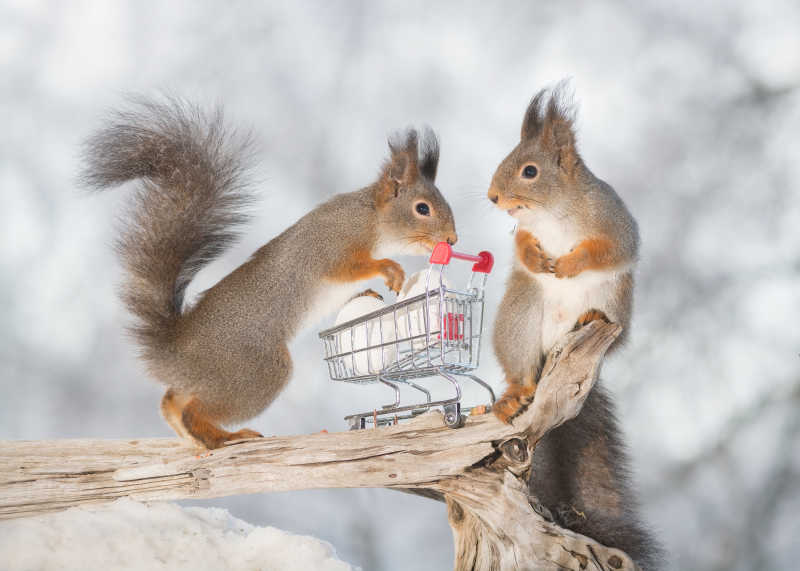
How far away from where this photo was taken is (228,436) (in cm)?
245

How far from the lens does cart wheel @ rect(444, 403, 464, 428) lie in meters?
2.16

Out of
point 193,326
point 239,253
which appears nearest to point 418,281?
point 193,326

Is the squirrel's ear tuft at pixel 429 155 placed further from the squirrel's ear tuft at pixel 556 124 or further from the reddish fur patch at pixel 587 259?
the reddish fur patch at pixel 587 259

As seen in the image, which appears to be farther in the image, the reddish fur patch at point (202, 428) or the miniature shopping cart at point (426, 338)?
the reddish fur patch at point (202, 428)

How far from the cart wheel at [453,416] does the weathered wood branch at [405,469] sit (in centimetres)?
2

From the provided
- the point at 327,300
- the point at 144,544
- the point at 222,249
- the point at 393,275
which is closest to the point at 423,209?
the point at 393,275

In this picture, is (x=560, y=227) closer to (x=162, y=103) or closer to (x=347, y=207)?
(x=347, y=207)

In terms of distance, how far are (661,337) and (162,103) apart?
1.98m

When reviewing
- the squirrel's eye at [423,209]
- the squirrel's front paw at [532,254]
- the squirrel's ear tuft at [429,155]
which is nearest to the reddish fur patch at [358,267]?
the squirrel's eye at [423,209]

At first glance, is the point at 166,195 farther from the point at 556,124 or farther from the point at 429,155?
the point at 556,124

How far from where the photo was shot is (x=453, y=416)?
2.17 meters

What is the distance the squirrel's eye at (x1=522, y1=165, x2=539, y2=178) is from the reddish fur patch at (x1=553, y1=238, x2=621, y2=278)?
0.25 meters

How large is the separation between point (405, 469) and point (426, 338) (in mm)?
340

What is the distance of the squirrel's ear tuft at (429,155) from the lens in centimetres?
270
